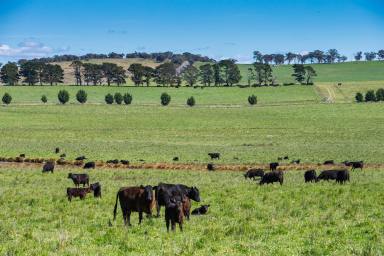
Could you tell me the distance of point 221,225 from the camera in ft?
54.2

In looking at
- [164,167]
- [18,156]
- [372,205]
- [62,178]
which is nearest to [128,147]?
[18,156]

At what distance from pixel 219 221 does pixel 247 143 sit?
51.1m

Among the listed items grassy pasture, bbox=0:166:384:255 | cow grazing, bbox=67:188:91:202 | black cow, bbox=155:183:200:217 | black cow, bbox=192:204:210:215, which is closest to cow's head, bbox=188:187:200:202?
black cow, bbox=155:183:200:217

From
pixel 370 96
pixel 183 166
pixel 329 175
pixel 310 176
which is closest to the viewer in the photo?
pixel 329 175

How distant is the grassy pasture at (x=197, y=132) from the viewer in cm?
5472

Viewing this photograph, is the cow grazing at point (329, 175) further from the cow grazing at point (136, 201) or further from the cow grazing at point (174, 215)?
the cow grazing at point (174, 215)

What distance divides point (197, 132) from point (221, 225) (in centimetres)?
6895

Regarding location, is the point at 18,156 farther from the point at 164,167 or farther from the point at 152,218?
the point at 152,218

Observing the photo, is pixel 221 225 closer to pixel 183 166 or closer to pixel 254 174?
pixel 254 174

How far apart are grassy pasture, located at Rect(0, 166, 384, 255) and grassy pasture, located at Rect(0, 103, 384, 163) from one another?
23506 mm

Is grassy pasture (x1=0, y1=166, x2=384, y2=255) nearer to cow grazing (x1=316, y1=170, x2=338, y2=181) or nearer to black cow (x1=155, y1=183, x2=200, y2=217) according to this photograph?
black cow (x1=155, y1=183, x2=200, y2=217)

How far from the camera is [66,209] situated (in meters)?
20.8

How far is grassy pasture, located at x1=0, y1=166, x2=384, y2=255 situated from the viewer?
12867mm

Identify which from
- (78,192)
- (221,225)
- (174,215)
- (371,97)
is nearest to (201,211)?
(221,225)
